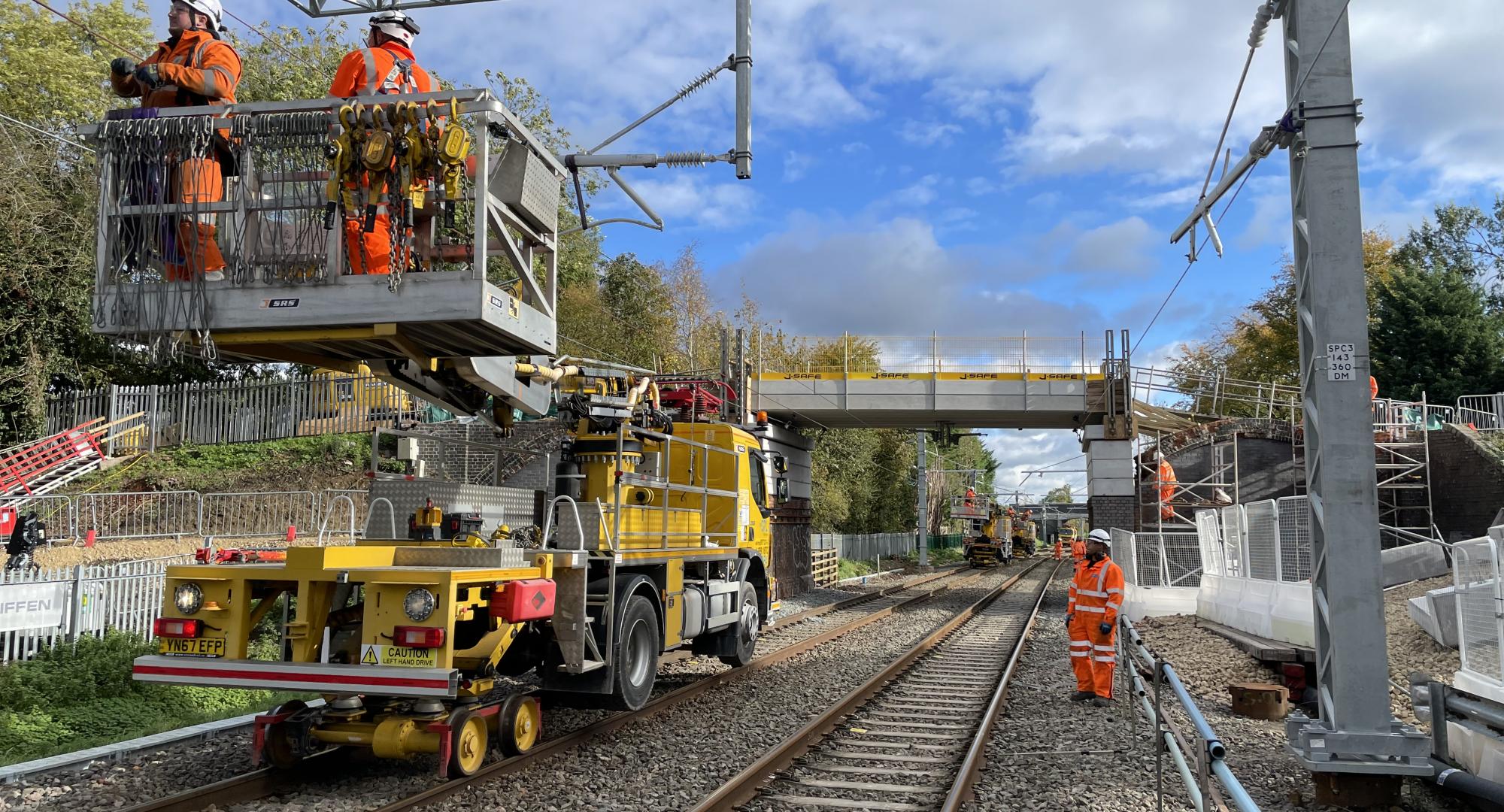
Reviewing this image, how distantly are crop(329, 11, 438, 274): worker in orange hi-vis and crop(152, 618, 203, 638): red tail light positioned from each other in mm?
2614

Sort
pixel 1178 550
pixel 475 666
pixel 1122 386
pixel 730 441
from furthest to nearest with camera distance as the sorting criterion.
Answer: pixel 1122 386, pixel 1178 550, pixel 730 441, pixel 475 666

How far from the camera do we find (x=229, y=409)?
84.6 ft

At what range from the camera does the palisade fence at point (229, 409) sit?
82.7 feet

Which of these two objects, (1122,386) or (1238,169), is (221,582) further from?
(1122,386)

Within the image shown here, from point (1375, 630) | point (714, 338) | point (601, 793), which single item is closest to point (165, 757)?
point (601, 793)

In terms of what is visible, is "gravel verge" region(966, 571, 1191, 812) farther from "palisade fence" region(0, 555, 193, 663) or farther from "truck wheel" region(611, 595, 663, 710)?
"palisade fence" region(0, 555, 193, 663)

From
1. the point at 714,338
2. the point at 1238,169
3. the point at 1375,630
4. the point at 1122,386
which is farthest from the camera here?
the point at 714,338

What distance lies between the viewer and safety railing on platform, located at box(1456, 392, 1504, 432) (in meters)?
30.0

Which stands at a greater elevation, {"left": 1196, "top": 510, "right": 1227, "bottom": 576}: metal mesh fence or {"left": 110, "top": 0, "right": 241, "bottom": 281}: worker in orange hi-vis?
{"left": 110, "top": 0, "right": 241, "bottom": 281}: worker in orange hi-vis

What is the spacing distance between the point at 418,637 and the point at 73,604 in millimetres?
7090

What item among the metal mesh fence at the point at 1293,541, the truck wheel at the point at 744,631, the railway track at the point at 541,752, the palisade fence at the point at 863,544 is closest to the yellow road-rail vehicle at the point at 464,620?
the railway track at the point at 541,752

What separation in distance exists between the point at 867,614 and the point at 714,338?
73.2ft

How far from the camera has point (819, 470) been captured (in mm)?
42125

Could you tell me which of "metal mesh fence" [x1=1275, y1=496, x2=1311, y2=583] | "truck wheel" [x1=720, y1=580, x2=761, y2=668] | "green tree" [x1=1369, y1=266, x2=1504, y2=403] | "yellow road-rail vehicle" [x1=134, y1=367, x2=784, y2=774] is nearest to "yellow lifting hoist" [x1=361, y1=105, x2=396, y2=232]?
"yellow road-rail vehicle" [x1=134, y1=367, x2=784, y2=774]
